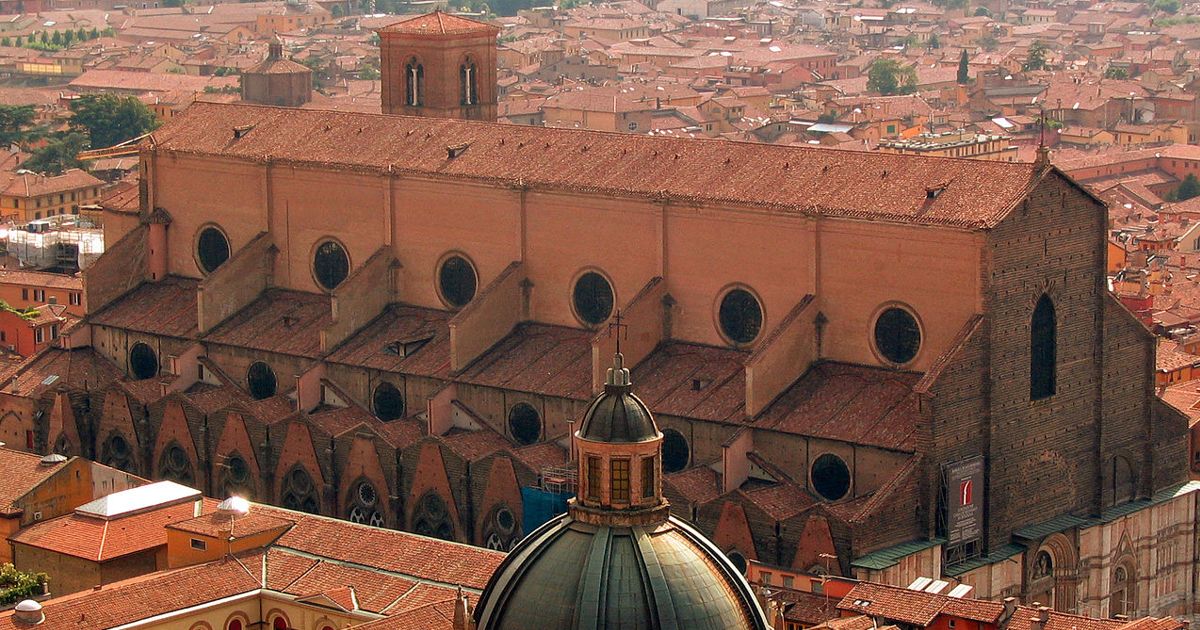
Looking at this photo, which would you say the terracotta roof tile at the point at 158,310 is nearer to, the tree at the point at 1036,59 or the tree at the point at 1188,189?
the tree at the point at 1188,189

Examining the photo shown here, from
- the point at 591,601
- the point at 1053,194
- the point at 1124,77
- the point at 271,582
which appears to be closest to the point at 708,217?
the point at 1053,194

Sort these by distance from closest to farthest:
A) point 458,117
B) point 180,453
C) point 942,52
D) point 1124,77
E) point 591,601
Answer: point 591,601 → point 180,453 → point 458,117 → point 1124,77 → point 942,52

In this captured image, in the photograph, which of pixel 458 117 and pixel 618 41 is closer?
pixel 458 117

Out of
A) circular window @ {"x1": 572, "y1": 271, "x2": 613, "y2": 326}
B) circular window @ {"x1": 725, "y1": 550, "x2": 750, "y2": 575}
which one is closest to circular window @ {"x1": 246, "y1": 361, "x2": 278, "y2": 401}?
circular window @ {"x1": 572, "y1": 271, "x2": 613, "y2": 326}

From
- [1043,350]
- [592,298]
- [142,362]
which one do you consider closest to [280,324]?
[142,362]

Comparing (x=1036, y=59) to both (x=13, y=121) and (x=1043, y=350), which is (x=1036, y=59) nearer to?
(x=13, y=121)

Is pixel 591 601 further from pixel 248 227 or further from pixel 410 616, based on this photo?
pixel 248 227

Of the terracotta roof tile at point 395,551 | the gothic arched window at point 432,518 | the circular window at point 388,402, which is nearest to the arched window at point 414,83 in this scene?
the circular window at point 388,402
